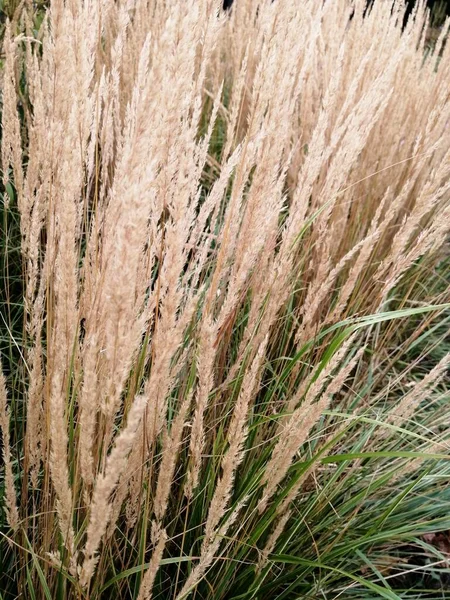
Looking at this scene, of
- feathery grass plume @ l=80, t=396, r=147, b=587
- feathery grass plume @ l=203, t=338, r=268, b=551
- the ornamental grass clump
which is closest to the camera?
feathery grass plume @ l=80, t=396, r=147, b=587

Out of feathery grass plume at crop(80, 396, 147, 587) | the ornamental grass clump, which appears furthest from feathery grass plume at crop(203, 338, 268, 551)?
feathery grass plume at crop(80, 396, 147, 587)

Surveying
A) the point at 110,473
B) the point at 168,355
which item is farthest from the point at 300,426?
the point at 110,473

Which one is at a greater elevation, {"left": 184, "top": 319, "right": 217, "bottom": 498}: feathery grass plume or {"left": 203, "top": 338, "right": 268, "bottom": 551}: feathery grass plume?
{"left": 184, "top": 319, "right": 217, "bottom": 498}: feathery grass plume

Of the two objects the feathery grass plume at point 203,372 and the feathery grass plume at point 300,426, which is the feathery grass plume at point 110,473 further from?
the feathery grass plume at point 300,426

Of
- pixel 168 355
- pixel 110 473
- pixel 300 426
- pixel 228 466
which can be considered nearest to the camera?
pixel 110 473

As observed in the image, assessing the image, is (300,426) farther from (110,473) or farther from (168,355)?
(110,473)

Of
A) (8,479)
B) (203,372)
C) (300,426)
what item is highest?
(203,372)

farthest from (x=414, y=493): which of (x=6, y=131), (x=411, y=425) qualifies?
(x=6, y=131)

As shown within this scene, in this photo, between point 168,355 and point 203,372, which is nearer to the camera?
point 168,355

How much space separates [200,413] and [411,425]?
1.20 m

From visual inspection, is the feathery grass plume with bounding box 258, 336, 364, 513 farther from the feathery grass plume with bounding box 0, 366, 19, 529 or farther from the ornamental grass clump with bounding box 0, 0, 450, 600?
the feathery grass plume with bounding box 0, 366, 19, 529

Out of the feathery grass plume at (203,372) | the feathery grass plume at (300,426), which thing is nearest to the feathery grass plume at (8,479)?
the feathery grass plume at (203,372)

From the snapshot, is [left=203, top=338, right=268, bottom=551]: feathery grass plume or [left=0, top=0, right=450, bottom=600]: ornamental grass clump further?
[left=203, top=338, right=268, bottom=551]: feathery grass plume

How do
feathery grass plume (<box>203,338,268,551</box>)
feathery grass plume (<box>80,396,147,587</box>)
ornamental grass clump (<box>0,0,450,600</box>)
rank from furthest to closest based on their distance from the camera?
feathery grass plume (<box>203,338,268,551</box>) < ornamental grass clump (<box>0,0,450,600</box>) < feathery grass plume (<box>80,396,147,587</box>)
